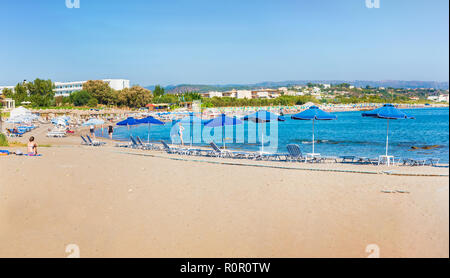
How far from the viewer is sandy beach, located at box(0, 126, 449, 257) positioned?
14.4 ft

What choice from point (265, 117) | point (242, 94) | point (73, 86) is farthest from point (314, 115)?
point (242, 94)

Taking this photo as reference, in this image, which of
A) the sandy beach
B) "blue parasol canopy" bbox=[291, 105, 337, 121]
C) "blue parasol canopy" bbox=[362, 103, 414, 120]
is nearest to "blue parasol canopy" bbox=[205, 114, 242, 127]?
"blue parasol canopy" bbox=[291, 105, 337, 121]

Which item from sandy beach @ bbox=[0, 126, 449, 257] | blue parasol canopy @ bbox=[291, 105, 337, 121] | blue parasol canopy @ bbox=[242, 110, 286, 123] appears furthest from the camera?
blue parasol canopy @ bbox=[242, 110, 286, 123]

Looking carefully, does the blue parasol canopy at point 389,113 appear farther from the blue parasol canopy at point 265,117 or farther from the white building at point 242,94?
the white building at point 242,94

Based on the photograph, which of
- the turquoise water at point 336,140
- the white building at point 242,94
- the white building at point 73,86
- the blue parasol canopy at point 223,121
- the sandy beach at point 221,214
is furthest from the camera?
the white building at point 242,94

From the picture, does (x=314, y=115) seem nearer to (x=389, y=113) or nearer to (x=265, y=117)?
(x=265, y=117)

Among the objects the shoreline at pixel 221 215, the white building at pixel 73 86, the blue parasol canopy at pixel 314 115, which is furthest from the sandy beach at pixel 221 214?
the white building at pixel 73 86

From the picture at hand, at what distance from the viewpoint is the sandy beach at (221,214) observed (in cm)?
438

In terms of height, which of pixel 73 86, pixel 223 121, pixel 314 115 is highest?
pixel 73 86

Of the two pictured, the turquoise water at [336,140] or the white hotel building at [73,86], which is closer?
the turquoise water at [336,140]

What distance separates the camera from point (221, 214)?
5633 mm

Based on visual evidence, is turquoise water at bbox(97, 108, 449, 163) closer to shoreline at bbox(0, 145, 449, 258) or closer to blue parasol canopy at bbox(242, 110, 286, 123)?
blue parasol canopy at bbox(242, 110, 286, 123)
